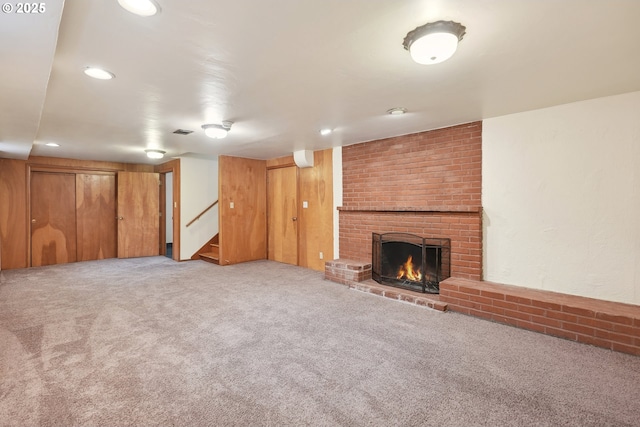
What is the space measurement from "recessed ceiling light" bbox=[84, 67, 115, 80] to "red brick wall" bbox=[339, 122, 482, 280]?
3466 mm

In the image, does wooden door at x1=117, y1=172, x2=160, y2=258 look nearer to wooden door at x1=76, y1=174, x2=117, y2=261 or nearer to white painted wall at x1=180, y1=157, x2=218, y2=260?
wooden door at x1=76, y1=174, x2=117, y2=261

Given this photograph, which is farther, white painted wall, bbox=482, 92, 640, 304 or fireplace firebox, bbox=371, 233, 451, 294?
fireplace firebox, bbox=371, 233, 451, 294

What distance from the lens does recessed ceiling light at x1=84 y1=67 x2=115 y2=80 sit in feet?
7.26

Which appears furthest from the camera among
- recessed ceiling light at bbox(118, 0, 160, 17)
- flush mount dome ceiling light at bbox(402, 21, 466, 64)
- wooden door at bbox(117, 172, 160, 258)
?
wooden door at bbox(117, 172, 160, 258)

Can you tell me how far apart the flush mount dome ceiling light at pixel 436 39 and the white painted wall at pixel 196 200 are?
597 centimetres

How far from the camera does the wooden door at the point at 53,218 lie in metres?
6.16

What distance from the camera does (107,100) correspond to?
2881 mm

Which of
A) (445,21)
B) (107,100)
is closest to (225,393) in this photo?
(445,21)

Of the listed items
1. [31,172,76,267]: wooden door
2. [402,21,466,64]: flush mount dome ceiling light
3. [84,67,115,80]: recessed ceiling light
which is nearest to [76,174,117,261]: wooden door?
[31,172,76,267]: wooden door

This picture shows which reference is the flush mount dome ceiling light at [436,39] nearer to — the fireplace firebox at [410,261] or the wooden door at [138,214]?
the fireplace firebox at [410,261]

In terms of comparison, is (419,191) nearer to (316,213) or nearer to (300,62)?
(316,213)

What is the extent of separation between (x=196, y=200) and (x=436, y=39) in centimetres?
620

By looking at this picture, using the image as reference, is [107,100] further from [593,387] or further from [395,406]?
[593,387]

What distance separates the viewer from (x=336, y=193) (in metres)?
5.29
